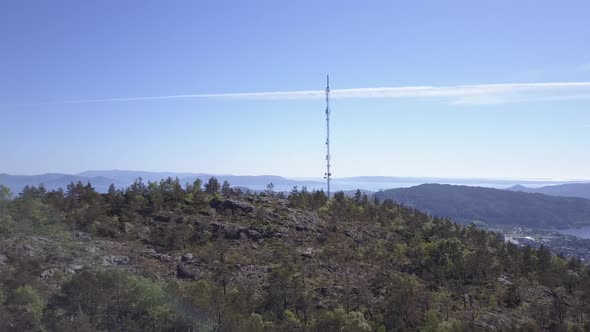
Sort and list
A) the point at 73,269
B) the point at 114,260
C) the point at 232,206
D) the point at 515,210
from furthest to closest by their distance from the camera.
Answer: the point at 515,210 → the point at 232,206 → the point at 114,260 → the point at 73,269

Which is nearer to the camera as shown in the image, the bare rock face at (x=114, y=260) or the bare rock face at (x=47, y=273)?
the bare rock face at (x=47, y=273)

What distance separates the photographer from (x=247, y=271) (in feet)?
91.3

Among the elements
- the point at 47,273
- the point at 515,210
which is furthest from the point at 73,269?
the point at 515,210

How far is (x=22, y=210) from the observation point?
28.1 metres

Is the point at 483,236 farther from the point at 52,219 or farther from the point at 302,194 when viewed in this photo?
the point at 52,219

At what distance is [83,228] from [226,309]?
1748 centimetres

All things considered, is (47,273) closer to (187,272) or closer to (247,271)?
(187,272)

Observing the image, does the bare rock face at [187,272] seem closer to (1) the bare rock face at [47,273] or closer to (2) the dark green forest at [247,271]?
(2) the dark green forest at [247,271]

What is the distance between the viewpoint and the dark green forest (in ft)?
50.5

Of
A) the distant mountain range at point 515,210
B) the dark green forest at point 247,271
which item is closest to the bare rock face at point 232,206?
the dark green forest at point 247,271

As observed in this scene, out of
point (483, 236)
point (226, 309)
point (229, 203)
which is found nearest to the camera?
point (226, 309)

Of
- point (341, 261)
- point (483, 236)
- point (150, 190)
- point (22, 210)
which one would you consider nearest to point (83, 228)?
point (22, 210)

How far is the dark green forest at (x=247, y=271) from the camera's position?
15.4 m

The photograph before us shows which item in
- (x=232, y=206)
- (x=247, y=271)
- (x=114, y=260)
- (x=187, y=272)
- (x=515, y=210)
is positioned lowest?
(x=515, y=210)
